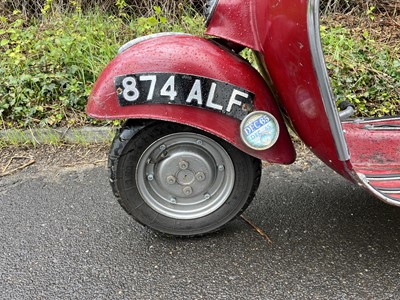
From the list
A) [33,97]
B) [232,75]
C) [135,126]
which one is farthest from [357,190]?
[33,97]

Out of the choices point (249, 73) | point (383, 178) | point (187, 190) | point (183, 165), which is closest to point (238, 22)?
point (249, 73)

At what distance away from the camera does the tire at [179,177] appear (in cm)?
199

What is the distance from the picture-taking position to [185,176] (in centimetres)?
213

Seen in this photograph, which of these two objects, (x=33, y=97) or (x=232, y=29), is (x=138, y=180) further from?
(x=33, y=97)

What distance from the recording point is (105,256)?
214cm

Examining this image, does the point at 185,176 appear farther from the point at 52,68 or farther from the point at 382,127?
the point at 52,68

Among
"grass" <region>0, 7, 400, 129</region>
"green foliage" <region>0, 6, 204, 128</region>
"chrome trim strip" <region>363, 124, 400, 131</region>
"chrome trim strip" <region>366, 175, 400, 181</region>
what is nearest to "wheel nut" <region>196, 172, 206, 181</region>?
"chrome trim strip" <region>366, 175, 400, 181</region>

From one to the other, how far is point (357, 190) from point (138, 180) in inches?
50.9

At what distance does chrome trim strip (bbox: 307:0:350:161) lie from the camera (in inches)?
64.1

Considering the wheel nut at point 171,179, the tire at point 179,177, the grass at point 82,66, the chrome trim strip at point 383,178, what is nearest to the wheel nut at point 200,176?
the tire at point 179,177

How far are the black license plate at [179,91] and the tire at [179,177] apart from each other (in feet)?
0.48

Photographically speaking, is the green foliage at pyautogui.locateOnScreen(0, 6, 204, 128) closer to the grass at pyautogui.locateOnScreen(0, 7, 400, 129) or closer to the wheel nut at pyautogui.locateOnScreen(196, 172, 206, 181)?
the grass at pyautogui.locateOnScreen(0, 7, 400, 129)

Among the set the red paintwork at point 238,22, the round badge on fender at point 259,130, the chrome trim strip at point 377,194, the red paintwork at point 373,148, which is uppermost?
the red paintwork at point 238,22

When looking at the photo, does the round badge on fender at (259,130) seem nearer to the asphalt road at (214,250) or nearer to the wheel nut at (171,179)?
the wheel nut at (171,179)
